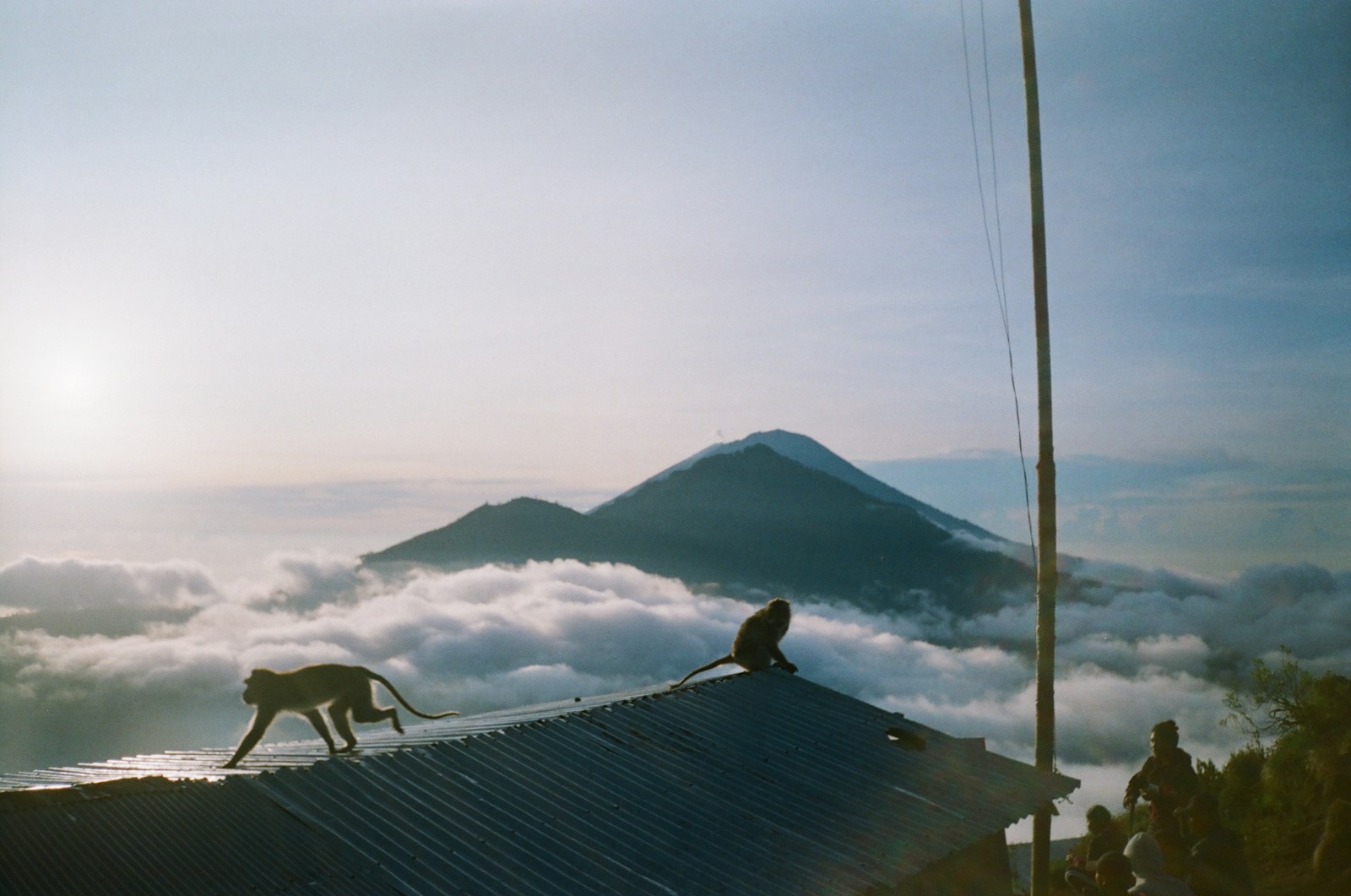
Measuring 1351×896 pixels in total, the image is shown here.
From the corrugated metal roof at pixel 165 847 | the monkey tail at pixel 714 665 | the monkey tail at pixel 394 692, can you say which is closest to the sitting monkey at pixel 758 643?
the monkey tail at pixel 714 665

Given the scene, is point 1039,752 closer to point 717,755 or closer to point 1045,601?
point 1045,601

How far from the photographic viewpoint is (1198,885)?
38.7 ft

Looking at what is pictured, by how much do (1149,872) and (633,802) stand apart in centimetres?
551

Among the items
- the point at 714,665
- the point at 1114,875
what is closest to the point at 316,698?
the point at 714,665

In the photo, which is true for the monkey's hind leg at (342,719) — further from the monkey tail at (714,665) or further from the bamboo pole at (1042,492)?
the bamboo pole at (1042,492)

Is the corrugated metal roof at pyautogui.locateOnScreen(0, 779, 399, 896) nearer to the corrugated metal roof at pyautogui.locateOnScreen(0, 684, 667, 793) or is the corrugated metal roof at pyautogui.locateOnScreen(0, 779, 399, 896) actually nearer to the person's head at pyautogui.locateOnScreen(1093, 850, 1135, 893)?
the corrugated metal roof at pyautogui.locateOnScreen(0, 684, 667, 793)

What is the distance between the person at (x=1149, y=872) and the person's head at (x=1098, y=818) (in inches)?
32.3

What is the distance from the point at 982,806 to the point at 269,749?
9130 millimetres

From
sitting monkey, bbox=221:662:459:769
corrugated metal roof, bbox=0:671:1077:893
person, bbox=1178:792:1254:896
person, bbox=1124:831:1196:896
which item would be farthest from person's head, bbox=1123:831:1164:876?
sitting monkey, bbox=221:662:459:769

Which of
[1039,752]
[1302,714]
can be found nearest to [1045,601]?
[1039,752]

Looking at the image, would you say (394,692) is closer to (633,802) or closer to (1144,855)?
(633,802)

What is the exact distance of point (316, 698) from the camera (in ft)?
41.4

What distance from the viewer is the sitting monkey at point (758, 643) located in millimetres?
16859

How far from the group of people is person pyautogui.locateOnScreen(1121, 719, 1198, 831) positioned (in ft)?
0.03
